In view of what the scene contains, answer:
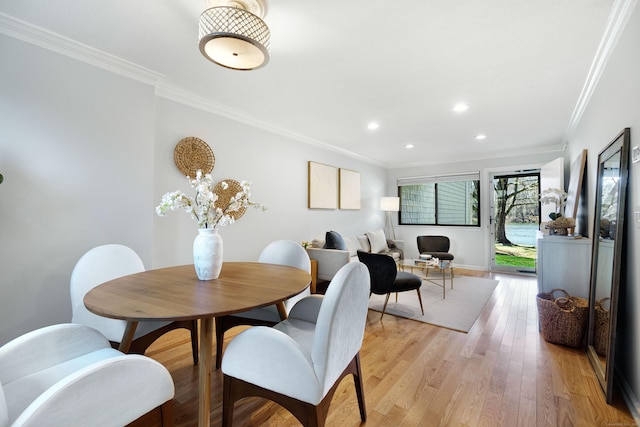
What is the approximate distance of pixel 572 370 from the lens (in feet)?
6.70

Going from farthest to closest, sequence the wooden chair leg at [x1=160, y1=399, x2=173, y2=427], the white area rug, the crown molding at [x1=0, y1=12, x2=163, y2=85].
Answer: the white area rug, the crown molding at [x1=0, y1=12, x2=163, y2=85], the wooden chair leg at [x1=160, y1=399, x2=173, y2=427]

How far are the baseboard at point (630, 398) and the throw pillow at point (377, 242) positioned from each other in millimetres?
3659

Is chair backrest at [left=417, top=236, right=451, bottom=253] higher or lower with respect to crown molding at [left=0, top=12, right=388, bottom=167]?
lower

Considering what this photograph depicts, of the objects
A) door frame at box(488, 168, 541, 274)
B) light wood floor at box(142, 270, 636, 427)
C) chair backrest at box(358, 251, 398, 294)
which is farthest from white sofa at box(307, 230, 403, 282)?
door frame at box(488, 168, 541, 274)

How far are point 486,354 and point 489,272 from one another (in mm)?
3785

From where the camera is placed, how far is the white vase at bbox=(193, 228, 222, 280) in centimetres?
158

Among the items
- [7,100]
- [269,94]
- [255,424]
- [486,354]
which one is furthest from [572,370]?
[7,100]

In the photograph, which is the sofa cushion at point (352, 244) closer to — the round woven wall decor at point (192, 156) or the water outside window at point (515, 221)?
the round woven wall decor at point (192, 156)

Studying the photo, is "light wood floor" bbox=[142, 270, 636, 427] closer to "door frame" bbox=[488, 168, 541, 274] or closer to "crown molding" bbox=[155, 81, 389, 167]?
"crown molding" bbox=[155, 81, 389, 167]

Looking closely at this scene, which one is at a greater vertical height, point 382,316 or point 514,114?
point 514,114

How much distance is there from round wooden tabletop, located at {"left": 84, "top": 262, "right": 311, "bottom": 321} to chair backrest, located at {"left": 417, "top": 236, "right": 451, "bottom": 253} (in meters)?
4.54

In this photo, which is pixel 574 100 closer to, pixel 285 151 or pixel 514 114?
pixel 514 114

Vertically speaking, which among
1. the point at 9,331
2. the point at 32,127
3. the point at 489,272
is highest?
the point at 32,127

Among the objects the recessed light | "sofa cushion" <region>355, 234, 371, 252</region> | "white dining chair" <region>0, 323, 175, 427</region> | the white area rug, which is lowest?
the white area rug
